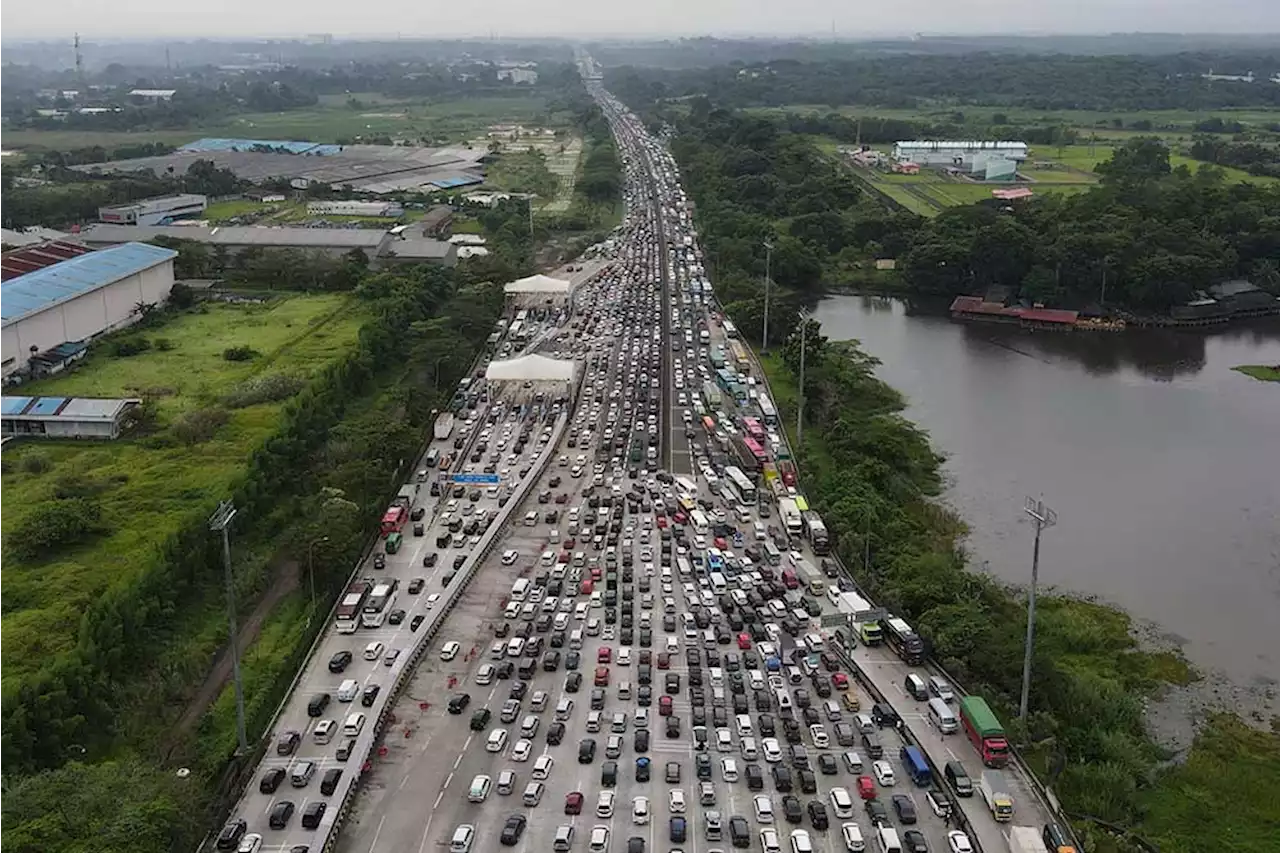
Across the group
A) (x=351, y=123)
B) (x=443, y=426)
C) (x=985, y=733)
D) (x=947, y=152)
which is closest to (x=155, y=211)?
(x=443, y=426)

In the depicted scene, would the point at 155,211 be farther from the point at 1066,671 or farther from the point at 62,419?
the point at 1066,671

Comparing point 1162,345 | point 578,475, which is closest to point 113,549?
point 578,475

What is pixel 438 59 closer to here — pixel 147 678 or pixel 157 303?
pixel 157 303

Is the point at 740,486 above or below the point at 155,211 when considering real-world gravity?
below

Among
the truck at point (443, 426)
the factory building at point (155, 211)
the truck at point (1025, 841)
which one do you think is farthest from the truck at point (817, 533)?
the factory building at point (155, 211)

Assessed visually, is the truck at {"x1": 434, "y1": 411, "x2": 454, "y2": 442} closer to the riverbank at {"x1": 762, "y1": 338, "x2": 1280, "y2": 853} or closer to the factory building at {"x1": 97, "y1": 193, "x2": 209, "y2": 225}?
the riverbank at {"x1": 762, "y1": 338, "x2": 1280, "y2": 853}

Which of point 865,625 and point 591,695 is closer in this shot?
point 591,695

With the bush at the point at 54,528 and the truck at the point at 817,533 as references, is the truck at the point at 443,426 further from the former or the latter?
the truck at the point at 817,533
